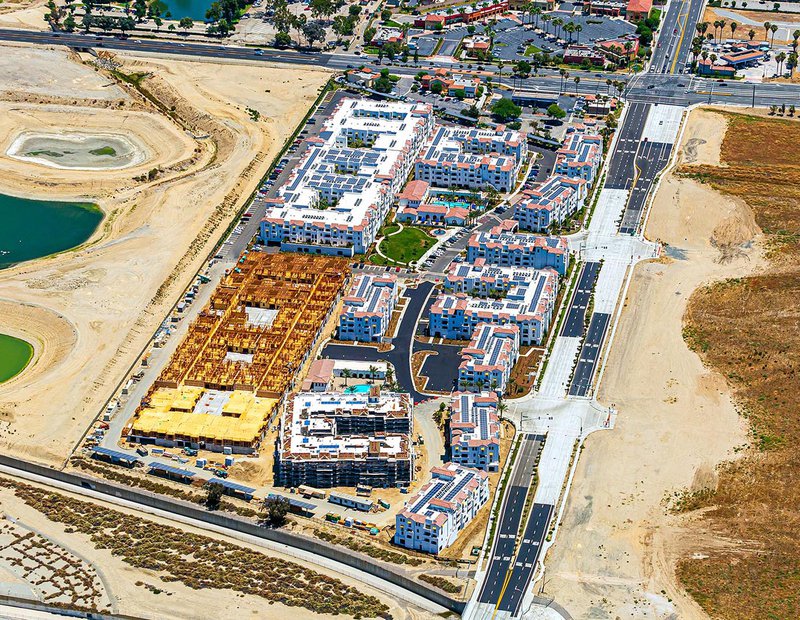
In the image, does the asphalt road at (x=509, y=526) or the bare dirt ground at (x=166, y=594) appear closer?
the bare dirt ground at (x=166, y=594)

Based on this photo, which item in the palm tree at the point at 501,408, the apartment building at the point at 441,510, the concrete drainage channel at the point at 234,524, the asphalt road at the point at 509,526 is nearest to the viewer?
the asphalt road at the point at 509,526

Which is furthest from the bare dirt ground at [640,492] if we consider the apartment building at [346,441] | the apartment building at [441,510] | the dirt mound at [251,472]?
the dirt mound at [251,472]

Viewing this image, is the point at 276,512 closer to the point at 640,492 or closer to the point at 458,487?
the point at 458,487

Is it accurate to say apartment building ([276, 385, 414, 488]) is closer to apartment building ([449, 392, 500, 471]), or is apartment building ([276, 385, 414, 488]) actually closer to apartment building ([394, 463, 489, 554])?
apartment building ([449, 392, 500, 471])

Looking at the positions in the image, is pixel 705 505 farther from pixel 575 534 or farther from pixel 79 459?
pixel 79 459

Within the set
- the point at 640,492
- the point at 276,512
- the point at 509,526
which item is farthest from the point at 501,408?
the point at 276,512

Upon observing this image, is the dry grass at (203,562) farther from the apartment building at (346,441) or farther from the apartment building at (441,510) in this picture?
the apartment building at (346,441)

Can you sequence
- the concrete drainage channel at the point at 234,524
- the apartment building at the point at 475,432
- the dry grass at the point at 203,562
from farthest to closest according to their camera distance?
the apartment building at the point at 475,432 → the concrete drainage channel at the point at 234,524 → the dry grass at the point at 203,562

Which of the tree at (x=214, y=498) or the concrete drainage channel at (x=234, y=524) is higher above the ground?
the tree at (x=214, y=498)
